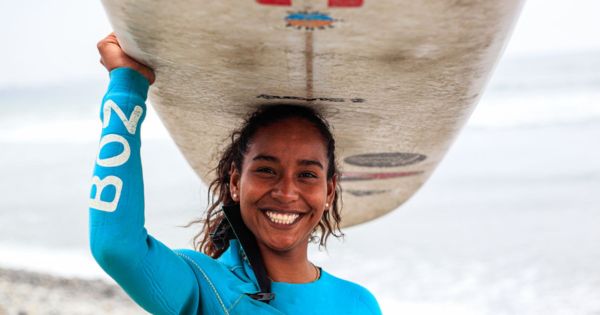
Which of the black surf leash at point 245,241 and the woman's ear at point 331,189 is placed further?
the woman's ear at point 331,189

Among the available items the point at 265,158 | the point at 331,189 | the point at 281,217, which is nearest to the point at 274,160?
the point at 265,158

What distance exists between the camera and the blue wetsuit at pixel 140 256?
1.60 m

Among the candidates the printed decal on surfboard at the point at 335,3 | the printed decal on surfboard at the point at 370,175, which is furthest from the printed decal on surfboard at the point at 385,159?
the printed decal on surfboard at the point at 335,3

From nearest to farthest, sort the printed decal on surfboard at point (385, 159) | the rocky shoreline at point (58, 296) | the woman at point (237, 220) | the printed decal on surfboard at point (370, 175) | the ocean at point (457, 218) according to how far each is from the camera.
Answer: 1. the woman at point (237, 220)
2. the printed decal on surfboard at point (385, 159)
3. the printed decal on surfboard at point (370, 175)
4. the rocky shoreline at point (58, 296)
5. the ocean at point (457, 218)

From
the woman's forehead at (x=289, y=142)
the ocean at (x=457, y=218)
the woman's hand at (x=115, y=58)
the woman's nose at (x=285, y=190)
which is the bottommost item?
the woman's nose at (x=285, y=190)

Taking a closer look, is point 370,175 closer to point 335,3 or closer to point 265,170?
point 265,170

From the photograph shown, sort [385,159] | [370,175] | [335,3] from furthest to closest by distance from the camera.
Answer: [370,175] → [385,159] → [335,3]

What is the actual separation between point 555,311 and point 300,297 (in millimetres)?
4364

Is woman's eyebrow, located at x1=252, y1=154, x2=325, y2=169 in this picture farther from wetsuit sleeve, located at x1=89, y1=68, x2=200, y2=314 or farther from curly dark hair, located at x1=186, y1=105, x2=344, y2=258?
wetsuit sleeve, located at x1=89, y1=68, x2=200, y2=314

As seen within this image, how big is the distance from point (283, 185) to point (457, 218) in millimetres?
6289

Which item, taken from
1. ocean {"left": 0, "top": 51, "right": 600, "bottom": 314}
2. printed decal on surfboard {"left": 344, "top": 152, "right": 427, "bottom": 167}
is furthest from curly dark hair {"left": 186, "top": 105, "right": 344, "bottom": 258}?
ocean {"left": 0, "top": 51, "right": 600, "bottom": 314}

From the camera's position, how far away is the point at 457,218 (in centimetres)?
796

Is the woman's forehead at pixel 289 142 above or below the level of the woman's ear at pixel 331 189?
above

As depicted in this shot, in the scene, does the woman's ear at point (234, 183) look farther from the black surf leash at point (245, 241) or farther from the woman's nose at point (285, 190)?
the woman's nose at point (285, 190)
